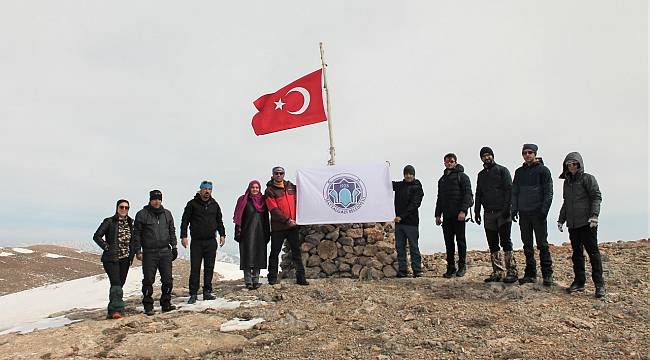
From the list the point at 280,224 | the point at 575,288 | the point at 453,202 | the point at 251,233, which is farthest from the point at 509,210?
the point at 251,233

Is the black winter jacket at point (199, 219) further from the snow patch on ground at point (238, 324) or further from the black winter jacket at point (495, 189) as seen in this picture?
the black winter jacket at point (495, 189)

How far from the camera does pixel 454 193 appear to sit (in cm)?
870

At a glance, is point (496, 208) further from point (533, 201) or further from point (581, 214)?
point (581, 214)

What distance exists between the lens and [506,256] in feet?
26.7

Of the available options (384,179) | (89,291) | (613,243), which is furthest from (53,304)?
(613,243)

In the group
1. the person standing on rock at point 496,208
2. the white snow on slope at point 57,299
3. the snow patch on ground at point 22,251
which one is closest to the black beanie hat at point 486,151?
the person standing on rock at point 496,208

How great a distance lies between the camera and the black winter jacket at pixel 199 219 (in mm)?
8180

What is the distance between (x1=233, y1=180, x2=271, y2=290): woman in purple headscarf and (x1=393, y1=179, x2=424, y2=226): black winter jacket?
9.81 feet

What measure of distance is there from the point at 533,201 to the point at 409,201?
8.53 feet

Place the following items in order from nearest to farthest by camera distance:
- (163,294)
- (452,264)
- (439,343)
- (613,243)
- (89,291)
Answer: (439,343)
(163,294)
(452,264)
(613,243)
(89,291)

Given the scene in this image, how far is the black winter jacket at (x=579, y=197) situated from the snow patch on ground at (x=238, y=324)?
5418 mm

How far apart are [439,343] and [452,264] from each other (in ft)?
12.5

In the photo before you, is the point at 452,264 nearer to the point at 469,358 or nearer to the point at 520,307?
the point at 520,307

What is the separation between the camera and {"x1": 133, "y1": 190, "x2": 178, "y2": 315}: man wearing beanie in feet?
25.0
